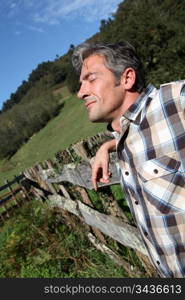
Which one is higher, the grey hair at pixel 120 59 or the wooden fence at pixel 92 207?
the grey hair at pixel 120 59

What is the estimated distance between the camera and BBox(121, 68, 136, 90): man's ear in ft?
6.12

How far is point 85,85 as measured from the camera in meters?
1.99

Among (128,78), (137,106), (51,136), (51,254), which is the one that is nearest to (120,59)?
(128,78)

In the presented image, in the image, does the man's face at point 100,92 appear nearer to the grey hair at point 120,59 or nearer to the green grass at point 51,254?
the grey hair at point 120,59

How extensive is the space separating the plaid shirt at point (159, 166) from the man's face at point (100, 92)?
0.17 m

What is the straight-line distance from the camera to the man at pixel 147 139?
1538 mm

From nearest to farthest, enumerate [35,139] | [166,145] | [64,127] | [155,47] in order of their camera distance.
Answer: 1. [166,145]
2. [155,47]
3. [64,127]
4. [35,139]

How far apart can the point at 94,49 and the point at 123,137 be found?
67cm

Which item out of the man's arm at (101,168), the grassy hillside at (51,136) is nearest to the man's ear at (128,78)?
the man's arm at (101,168)

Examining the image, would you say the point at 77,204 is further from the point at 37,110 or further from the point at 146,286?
the point at 37,110

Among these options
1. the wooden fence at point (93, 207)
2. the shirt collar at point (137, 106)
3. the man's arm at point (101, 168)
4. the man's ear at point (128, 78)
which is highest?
the man's ear at point (128, 78)

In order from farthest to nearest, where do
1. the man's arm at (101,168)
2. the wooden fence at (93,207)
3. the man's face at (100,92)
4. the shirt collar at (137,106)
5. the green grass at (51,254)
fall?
the green grass at (51,254) → the wooden fence at (93,207) → the man's arm at (101,168) → the man's face at (100,92) → the shirt collar at (137,106)

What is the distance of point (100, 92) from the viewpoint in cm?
189

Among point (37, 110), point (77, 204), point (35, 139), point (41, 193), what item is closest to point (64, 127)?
point (35, 139)
